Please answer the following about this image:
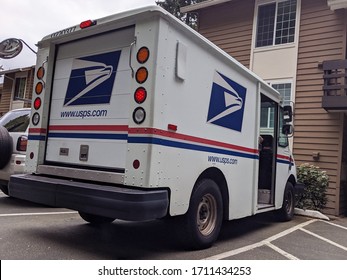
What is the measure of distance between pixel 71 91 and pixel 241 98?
2.45 metres

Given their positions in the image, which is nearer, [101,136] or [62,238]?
[101,136]

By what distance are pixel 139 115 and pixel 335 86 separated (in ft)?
22.5

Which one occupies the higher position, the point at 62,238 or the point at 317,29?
the point at 317,29

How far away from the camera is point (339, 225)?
25.2ft

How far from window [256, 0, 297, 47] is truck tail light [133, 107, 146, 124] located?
8.56 meters

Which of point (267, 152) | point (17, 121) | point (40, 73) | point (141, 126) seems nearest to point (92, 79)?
point (40, 73)

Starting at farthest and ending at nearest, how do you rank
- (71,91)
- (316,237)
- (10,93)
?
(10,93)
(316,237)
(71,91)

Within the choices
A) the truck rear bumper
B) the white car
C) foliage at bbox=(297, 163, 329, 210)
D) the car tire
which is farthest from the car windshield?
foliage at bbox=(297, 163, 329, 210)

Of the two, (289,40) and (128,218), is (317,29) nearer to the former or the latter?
(289,40)

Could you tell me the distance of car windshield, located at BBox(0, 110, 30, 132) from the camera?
6.94 metres

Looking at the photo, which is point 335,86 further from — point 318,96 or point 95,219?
point 95,219

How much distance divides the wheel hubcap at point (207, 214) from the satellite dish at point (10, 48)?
1257 cm

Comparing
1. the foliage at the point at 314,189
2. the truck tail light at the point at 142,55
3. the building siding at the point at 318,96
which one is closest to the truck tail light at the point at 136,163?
the truck tail light at the point at 142,55

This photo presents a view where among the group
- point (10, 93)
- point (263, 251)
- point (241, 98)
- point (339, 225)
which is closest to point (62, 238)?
point (263, 251)
